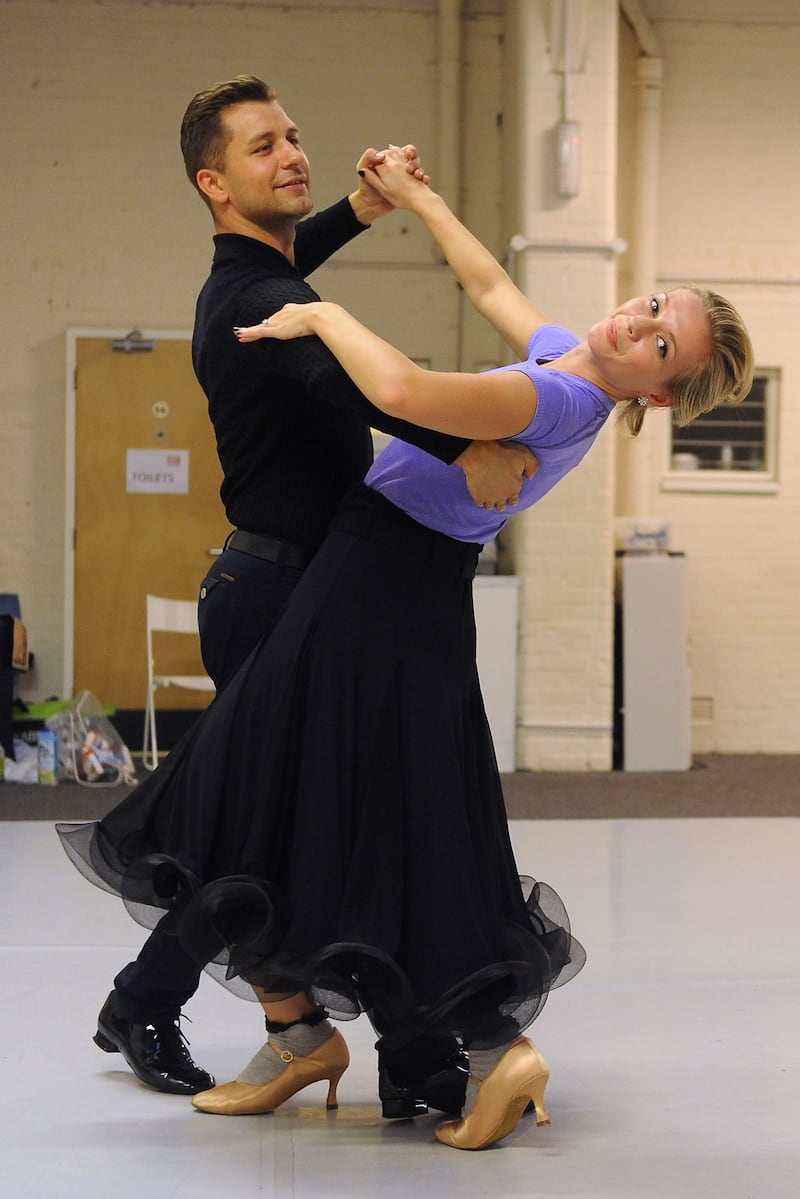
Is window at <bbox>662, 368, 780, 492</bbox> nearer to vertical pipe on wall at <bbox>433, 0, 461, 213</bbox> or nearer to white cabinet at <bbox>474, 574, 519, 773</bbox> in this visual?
white cabinet at <bbox>474, 574, 519, 773</bbox>

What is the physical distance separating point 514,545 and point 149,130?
9.92 feet

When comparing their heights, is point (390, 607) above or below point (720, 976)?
above

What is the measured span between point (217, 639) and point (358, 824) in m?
0.39

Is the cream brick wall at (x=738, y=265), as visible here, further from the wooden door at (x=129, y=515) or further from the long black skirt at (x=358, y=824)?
the long black skirt at (x=358, y=824)

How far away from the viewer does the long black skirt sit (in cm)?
190

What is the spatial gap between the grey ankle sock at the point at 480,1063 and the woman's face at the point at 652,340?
0.94 m

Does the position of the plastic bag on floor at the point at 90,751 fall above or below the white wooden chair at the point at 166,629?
below

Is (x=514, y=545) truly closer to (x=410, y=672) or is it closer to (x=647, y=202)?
(x=647, y=202)

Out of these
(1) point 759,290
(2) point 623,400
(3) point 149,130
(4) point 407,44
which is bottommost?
(2) point 623,400

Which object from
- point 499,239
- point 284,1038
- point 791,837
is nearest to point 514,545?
point 499,239

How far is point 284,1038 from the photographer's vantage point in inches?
84.1

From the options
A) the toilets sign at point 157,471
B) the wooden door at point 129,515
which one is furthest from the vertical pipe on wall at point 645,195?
the toilets sign at point 157,471

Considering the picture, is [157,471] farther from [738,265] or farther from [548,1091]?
[548,1091]

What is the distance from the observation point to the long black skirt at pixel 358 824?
1.90 metres
